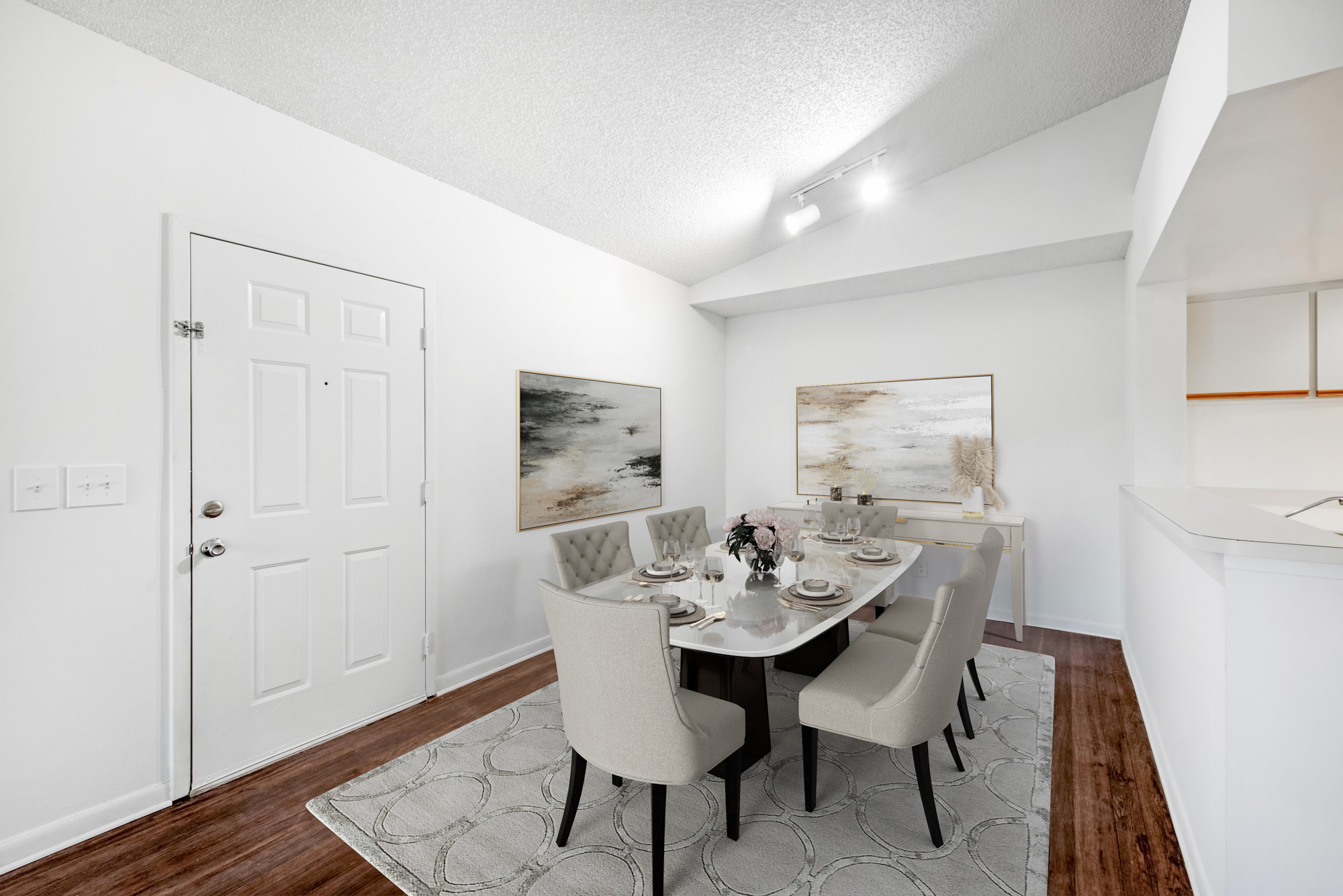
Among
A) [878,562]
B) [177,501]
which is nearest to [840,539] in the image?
[878,562]

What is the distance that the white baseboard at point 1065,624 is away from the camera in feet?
12.8

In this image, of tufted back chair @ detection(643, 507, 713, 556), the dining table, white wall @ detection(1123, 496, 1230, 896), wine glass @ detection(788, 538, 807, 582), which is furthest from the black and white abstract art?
white wall @ detection(1123, 496, 1230, 896)

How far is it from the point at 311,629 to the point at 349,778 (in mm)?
649

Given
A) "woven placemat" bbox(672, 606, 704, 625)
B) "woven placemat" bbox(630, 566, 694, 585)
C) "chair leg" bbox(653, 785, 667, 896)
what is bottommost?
"chair leg" bbox(653, 785, 667, 896)

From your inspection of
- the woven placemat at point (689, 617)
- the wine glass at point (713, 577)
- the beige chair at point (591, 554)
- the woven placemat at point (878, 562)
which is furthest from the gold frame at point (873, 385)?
the woven placemat at point (689, 617)

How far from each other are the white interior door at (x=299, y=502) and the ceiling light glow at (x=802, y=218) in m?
2.28

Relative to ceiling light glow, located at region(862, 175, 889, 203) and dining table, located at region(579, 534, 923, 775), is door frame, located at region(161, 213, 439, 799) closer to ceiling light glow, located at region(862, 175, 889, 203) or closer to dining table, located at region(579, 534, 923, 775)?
A: dining table, located at region(579, 534, 923, 775)

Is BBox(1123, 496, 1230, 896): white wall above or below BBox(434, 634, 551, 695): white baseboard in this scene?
above

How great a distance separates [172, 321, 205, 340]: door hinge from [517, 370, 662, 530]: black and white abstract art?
1566mm

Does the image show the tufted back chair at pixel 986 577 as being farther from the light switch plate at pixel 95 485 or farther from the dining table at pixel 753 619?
the light switch plate at pixel 95 485

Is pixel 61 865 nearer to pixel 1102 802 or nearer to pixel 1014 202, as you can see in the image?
pixel 1102 802

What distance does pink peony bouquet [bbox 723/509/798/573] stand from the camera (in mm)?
2514

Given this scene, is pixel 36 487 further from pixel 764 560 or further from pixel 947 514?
pixel 947 514

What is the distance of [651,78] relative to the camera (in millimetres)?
2621
